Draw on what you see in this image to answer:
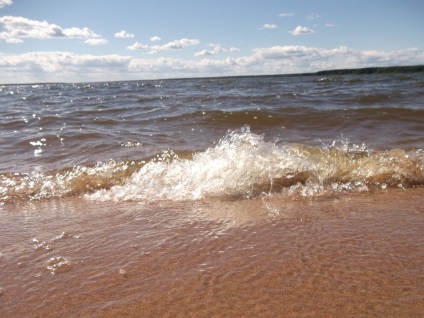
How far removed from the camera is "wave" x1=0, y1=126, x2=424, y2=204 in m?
3.71

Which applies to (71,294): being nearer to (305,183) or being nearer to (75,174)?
(305,183)

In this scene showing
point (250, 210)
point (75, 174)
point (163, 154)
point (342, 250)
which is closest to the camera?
point (342, 250)

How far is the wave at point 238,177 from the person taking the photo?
3709 mm

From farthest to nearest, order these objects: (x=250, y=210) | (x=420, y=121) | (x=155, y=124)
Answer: (x=155, y=124), (x=420, y=121), (x=250, y=210)

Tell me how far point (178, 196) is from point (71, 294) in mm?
1772

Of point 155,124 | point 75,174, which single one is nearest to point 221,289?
point 75,174

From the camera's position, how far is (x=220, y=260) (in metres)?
2.17

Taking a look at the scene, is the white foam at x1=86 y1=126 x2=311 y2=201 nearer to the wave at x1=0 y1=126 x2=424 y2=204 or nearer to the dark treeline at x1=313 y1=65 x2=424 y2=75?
the wave at x1=0 y1=126 x2=424 y2=204

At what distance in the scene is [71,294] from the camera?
6.21ft

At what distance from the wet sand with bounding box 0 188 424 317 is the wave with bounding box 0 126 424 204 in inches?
15.6

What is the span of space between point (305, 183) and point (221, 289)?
7.07 feet

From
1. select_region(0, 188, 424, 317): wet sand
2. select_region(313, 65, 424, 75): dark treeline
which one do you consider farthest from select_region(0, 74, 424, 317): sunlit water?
select_region(313, 65, 424, 75): dark treeline

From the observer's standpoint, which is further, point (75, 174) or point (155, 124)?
point (155, 124)

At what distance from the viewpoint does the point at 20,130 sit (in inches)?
328
